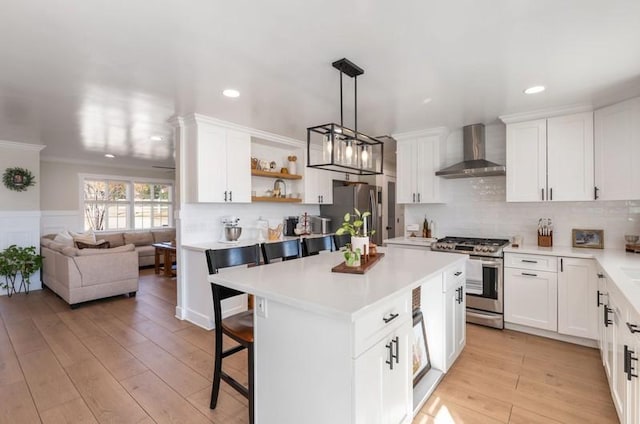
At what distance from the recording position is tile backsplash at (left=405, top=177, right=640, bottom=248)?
327 cm

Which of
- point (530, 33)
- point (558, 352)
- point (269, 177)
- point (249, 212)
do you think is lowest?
point (558, 352)

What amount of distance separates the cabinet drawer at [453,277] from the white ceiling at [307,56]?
4.93 ft

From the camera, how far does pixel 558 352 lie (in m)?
2.87

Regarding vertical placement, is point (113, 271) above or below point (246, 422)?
above

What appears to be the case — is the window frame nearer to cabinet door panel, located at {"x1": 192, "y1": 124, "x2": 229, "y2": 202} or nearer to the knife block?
cabinet door panel, located at {"x1": 192, "y1": 124, "x2": 229, "y2": 202}

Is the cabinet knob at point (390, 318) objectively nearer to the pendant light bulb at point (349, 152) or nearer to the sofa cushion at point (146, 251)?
the pendant light bulb at point (349, 152)

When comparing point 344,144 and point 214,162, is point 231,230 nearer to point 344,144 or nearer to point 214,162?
point 214,162

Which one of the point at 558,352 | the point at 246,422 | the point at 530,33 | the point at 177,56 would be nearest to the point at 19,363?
the point at 246,422

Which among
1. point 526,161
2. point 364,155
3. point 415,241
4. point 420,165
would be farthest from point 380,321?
point 420,165

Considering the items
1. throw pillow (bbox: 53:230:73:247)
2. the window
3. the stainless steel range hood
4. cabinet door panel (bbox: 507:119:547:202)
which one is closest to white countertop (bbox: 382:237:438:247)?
the stainless steel range hood

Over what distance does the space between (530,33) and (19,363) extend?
4526 millimetres

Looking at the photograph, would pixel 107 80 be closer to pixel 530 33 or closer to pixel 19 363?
pixel 19 363

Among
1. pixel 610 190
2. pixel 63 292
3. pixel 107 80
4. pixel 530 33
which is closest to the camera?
pixel 530 33

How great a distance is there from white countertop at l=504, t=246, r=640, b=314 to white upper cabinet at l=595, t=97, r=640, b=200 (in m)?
0.53
